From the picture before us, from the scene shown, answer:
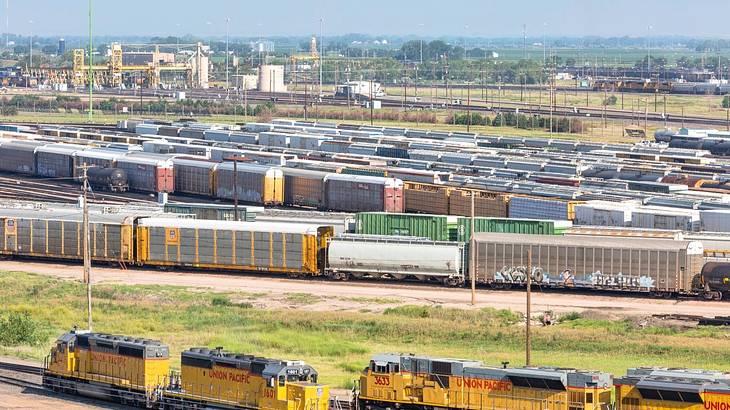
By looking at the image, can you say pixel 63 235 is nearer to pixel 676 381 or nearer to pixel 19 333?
pixel 19 333

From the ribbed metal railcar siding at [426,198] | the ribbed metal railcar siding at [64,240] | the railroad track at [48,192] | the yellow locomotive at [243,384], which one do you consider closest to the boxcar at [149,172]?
the railroad track at [48,192]

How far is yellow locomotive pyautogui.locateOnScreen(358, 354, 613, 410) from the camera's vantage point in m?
34.6

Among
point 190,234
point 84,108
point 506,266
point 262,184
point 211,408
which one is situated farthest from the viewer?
point 84,108

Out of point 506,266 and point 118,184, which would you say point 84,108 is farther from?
point 506,266

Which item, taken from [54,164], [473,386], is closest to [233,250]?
[473,386]

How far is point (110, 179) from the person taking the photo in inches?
3917

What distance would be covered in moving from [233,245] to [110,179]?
3253 centimetres

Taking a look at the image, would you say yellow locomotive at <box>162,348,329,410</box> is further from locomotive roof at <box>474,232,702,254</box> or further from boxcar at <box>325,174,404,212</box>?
boxcar at <box>325,174,404,212</box>

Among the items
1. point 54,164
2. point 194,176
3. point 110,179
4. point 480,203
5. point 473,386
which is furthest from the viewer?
point 54,164

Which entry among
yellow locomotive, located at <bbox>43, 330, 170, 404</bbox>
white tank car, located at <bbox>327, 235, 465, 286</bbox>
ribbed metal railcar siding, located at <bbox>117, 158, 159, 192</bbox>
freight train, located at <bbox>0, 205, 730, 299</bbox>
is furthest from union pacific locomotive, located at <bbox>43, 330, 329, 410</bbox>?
ribbed metal railcar siding, located at <bbox>117, 158, 159, 192</bbox>

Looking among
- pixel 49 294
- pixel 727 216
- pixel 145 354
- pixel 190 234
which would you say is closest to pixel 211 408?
pixel 145 354

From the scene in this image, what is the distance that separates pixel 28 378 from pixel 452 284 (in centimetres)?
2581

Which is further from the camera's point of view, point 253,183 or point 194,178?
point 194,178

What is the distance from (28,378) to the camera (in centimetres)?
4559
